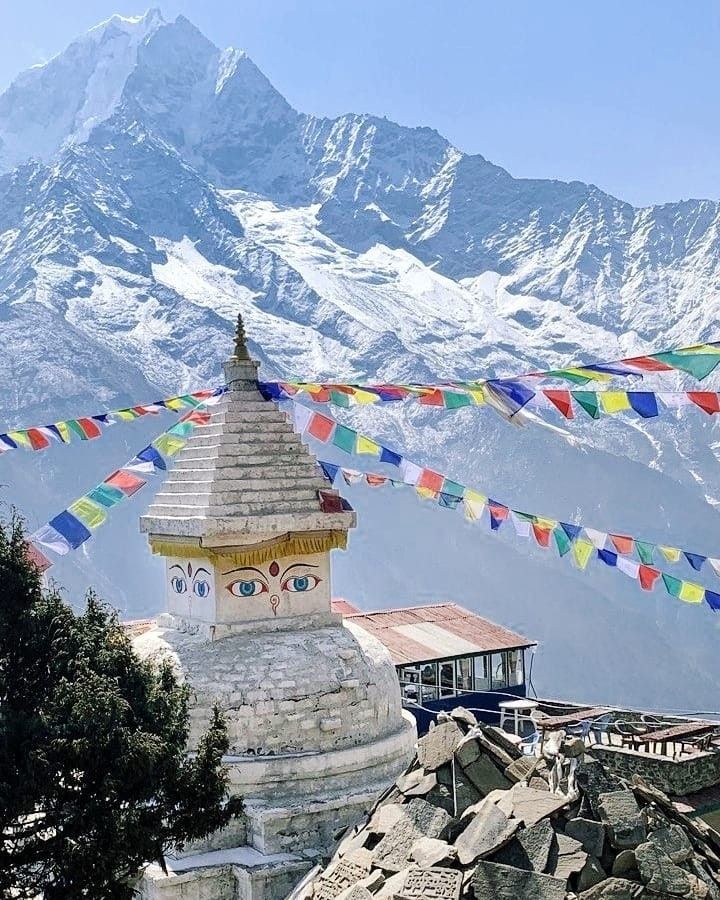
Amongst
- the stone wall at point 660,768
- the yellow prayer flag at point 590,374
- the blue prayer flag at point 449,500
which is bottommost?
the stone wall at point 660,768

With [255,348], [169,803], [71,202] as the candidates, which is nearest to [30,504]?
[255,348]

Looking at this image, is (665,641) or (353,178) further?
(353,178)

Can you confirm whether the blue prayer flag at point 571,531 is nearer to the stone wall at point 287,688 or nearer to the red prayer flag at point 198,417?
the stone wall at point 287,688

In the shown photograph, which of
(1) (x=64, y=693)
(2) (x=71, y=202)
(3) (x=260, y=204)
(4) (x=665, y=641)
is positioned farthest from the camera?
(3) (x=260, y=204)

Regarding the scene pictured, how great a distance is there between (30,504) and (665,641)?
53767 mm

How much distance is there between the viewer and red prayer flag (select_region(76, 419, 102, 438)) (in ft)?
40.2

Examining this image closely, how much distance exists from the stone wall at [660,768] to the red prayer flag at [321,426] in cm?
453

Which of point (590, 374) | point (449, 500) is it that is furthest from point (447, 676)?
point (590, 374)

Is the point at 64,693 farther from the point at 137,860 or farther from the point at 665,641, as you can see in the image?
the point at 665,641

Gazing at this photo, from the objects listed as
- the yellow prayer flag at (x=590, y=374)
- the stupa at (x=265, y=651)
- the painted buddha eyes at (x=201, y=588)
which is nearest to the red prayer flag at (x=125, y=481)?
the stupa at (x=265, y=651)

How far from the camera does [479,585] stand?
92.2 metres

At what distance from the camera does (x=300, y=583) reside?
433 inches

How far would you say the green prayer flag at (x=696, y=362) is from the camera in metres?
8.54

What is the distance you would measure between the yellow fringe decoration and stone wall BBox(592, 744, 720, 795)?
3.73 metres
